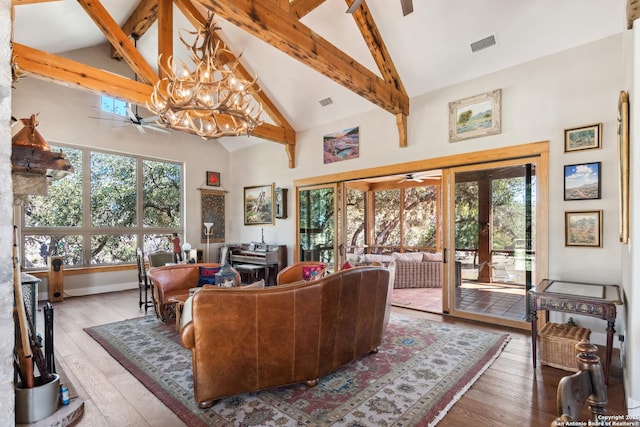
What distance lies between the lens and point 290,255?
7.23 m

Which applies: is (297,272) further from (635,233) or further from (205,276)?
(635,233)

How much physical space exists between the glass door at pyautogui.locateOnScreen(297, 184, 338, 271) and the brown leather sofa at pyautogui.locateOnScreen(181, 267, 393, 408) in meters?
3.69

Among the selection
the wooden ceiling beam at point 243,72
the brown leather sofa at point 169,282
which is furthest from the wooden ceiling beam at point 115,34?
the brown leather sofa at point 169,282

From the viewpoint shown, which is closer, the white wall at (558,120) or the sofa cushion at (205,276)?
the white wall at (558,120)

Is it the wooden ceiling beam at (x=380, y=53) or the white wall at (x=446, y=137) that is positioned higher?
Answer: the wooden ceiling beam at (x=380, y=53)

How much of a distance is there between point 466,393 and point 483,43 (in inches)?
164

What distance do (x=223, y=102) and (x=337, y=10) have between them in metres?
2.53

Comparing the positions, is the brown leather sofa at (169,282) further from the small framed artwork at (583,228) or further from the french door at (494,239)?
the small framed artwork at (583,228)

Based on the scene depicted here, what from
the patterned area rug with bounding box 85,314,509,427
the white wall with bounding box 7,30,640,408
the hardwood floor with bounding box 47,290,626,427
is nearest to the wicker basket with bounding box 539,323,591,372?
the hardwood floor with bounding box 47,290,626,427

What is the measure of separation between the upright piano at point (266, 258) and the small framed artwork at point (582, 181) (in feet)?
17.0

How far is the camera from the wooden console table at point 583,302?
8.95ft

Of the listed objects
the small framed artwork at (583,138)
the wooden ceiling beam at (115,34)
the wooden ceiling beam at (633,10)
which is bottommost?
the small framed artwork at (583,138)

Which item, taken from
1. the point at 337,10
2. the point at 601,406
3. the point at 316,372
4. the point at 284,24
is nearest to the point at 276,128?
the point at 337,10

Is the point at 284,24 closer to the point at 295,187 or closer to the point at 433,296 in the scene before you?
the point at 295,187
